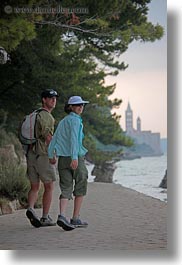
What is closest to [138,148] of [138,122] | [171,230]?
[138,122]

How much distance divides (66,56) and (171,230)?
5.33 ft

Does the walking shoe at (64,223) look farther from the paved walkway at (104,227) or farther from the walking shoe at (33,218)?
the walking shoe at (33,218)

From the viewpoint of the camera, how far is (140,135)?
5.85m

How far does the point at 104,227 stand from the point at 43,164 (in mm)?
687

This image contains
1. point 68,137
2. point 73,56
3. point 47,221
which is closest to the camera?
point 68,137

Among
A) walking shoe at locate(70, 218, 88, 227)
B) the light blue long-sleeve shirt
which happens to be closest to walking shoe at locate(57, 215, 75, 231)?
walking shoe at locate(70, 218, 88, 227)

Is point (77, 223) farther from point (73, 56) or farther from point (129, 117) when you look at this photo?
point (73, 56)

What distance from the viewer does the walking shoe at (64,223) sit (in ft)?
18.6

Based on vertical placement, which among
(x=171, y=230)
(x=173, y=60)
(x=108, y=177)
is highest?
(x=173, y=60)

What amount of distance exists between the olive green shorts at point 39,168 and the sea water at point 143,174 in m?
0.30

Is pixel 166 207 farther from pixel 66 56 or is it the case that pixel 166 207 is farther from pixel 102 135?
pixel 66 56

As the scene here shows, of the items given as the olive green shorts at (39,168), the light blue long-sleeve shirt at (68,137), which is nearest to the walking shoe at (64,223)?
the olive green shorts at (39,168)

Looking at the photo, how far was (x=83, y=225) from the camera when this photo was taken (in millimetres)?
5711

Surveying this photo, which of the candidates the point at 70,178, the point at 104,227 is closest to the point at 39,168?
the point at 70,178
